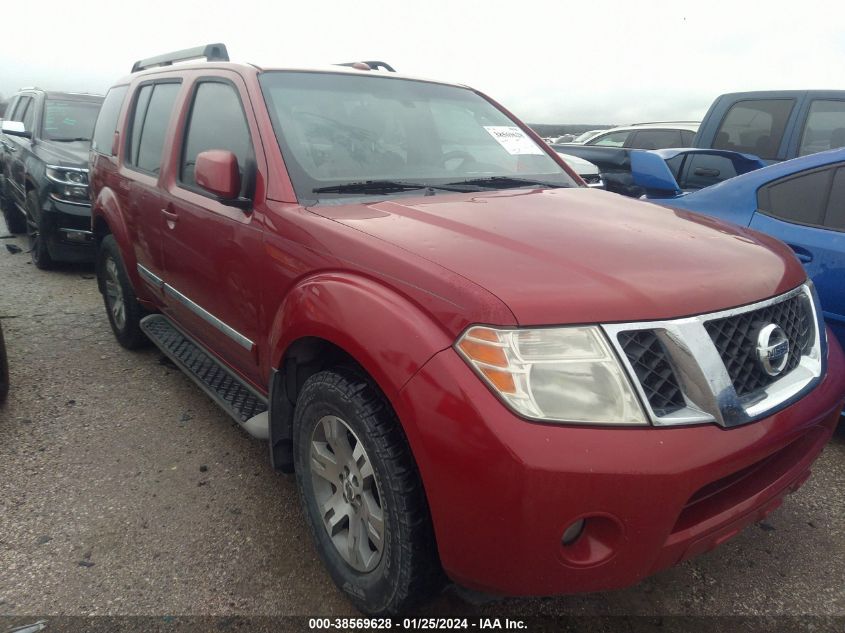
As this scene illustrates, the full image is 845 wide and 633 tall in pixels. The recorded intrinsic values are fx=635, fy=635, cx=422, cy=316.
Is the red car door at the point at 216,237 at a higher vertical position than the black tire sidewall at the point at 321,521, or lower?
higher

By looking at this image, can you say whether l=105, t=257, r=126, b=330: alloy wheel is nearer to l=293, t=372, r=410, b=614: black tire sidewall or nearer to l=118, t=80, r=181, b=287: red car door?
l=118, t=80, r=181, b=287: red car door

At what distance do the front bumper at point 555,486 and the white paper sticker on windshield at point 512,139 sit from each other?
1783 mm

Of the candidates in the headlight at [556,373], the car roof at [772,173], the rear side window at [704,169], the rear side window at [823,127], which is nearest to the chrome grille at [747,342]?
the headlight at [556,373]

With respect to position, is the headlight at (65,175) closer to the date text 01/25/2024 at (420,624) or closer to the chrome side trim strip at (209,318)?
the chrome side trim strip at (209,318)

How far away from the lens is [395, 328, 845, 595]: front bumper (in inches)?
56.4

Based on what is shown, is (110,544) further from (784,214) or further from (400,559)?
(784,214)

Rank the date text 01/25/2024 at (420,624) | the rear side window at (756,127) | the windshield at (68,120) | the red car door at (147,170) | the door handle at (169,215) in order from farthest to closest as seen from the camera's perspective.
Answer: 1. the windshield at (68,120)
2. the rear side window at (756,127)
3. the red car door at (147,170)
4. the door handle at (169,215)
5. the date text 01/25/2024 at (420,624)

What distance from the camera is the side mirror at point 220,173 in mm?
2318

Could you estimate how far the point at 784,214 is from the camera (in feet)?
10.5

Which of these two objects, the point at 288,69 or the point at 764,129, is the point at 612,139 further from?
the point at 288,69

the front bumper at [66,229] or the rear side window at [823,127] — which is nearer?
the rear side window at [823,127]

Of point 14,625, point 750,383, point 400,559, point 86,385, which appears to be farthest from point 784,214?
point 86,385

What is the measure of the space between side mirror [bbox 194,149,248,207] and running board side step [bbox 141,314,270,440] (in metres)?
0.85

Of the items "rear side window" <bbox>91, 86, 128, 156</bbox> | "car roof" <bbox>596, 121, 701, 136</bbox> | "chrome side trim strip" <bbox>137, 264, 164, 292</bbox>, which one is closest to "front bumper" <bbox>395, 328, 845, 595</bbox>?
"chrome side trim strip" <bbox>137, 264, 164, 292</bbox>
